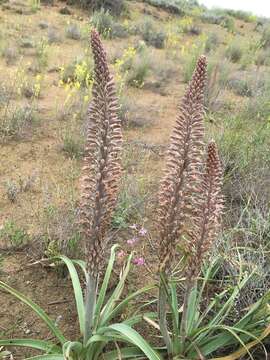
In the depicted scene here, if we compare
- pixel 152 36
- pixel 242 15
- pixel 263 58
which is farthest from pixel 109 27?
pixel 242 15

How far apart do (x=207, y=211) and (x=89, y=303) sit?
936mm

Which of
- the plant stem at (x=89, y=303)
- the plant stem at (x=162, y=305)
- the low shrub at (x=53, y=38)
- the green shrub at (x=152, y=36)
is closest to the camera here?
the plant stem at (x=162, y=305)

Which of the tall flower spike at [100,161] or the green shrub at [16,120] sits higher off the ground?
the tall flower spike at [100,161]

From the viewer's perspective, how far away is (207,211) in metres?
2.38

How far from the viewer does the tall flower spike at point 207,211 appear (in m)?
2.30

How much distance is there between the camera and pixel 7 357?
315cm

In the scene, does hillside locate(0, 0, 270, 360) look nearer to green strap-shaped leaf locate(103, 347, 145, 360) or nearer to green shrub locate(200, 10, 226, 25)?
green strap-shaped leaf locate(103, 347, 145, 360)

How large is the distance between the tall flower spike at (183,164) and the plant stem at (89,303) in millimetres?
573

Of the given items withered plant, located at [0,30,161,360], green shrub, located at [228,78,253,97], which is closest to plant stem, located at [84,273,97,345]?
withered plant, located at [0,30,161,360]

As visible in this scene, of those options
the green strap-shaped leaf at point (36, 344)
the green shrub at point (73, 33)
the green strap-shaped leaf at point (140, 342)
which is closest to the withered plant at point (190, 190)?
the green strap-shaped leaf at point (140, 342)

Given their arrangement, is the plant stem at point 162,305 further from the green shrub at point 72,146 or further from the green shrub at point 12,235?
the green shrub at point 72,146

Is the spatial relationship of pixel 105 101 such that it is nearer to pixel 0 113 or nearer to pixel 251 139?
pixel 251 139

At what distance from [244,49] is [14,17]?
5995 mm

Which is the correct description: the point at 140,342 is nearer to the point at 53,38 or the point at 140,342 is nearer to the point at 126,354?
the point at 126,354
